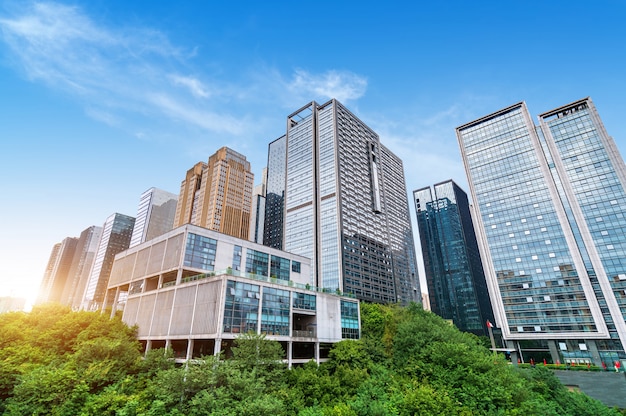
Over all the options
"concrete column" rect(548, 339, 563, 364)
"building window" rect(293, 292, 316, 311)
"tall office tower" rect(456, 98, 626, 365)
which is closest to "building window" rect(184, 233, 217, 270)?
"building window" rect(293, 292, 316, 311)

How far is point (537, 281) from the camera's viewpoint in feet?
285

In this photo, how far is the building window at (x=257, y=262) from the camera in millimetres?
60688

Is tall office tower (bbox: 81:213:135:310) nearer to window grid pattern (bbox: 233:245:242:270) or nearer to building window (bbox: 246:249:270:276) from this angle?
window grid pattern (bbox: 233:245:242:270)

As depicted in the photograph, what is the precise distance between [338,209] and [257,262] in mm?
57596

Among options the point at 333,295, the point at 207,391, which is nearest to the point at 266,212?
the point at 333,295

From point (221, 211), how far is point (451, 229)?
391ft

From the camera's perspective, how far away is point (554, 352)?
80688 mm

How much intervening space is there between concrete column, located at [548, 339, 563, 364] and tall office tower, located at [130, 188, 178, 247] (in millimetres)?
154530

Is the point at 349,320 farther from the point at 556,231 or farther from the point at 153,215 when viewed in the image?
the point at 153,215

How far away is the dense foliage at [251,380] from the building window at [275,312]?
6.14m

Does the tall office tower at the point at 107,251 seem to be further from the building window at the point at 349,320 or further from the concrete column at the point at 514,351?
the concrete column at the point at 514,351

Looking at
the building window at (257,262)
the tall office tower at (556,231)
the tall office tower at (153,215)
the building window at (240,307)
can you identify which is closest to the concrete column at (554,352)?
the tall office tower at (556,231)

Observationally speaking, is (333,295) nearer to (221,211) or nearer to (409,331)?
(409,331)

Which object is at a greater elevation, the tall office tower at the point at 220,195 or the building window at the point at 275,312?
the tall office tower at the point at 220,195
